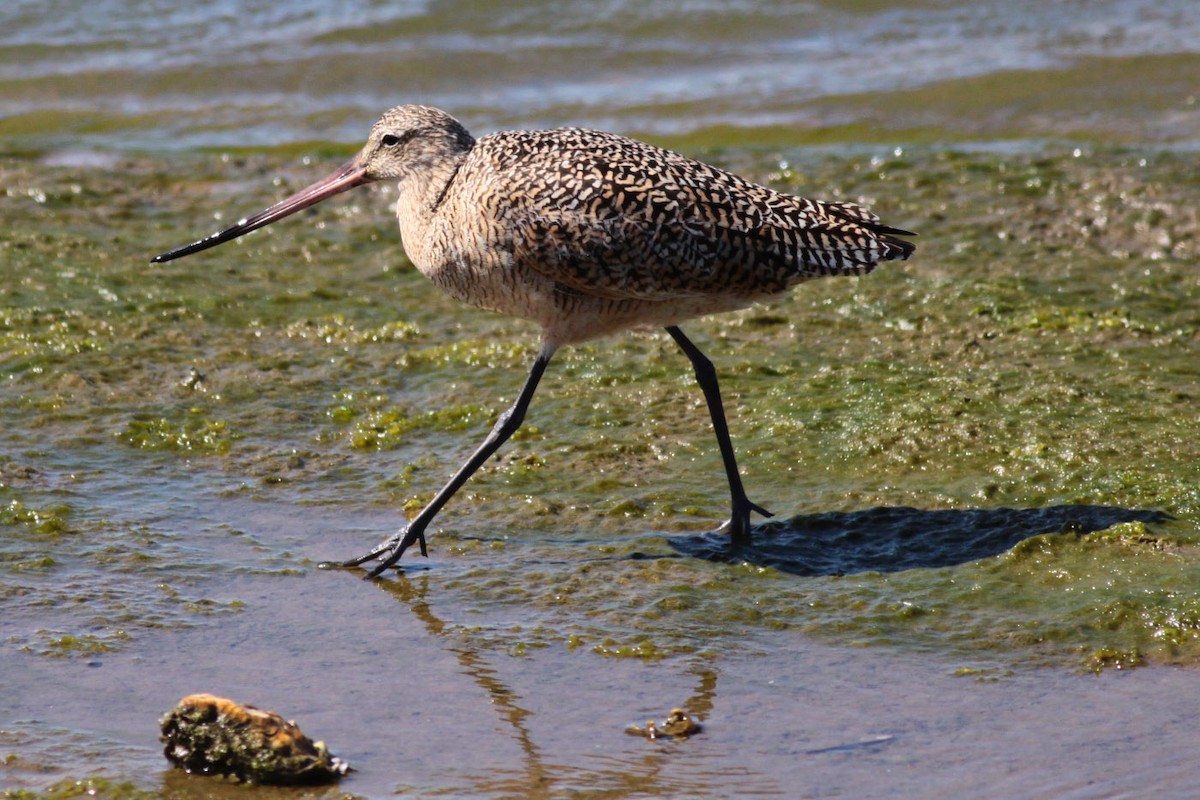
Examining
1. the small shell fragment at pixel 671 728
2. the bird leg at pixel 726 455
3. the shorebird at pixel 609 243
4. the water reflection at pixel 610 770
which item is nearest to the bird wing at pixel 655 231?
the shorebird at pixel 609 243

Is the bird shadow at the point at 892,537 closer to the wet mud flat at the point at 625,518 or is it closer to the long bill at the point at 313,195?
the wet mud flat at the point at 625,518

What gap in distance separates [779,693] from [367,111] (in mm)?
7405

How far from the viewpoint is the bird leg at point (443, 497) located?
441cm

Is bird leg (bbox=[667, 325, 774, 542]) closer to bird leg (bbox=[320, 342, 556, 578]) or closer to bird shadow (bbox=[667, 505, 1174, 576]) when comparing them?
bird shadow (bbox=[667, 505, 1174, 576])

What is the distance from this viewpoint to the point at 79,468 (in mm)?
5035

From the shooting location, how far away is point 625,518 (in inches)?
187

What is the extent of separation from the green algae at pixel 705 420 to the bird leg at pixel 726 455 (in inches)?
3.4

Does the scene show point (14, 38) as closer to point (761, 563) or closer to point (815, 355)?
point (815, 355)

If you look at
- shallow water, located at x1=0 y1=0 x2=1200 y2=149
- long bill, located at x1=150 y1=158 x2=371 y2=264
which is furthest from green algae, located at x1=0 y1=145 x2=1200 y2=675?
shallow water, located at x1=0 y1=0 x2=1200 y2=149

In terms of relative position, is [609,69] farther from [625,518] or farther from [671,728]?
[671,728]

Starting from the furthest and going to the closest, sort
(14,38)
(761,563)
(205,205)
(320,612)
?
1. (14,38)
2. (205,205)
3. (761,563)
4. (320,612)

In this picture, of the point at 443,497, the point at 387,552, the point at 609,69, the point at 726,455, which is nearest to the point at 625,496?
the point at 726,455

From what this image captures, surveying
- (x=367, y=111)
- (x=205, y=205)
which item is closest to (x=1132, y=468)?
(x=205, y=205)

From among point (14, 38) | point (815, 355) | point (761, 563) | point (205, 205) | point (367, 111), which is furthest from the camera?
point (14, 38)
